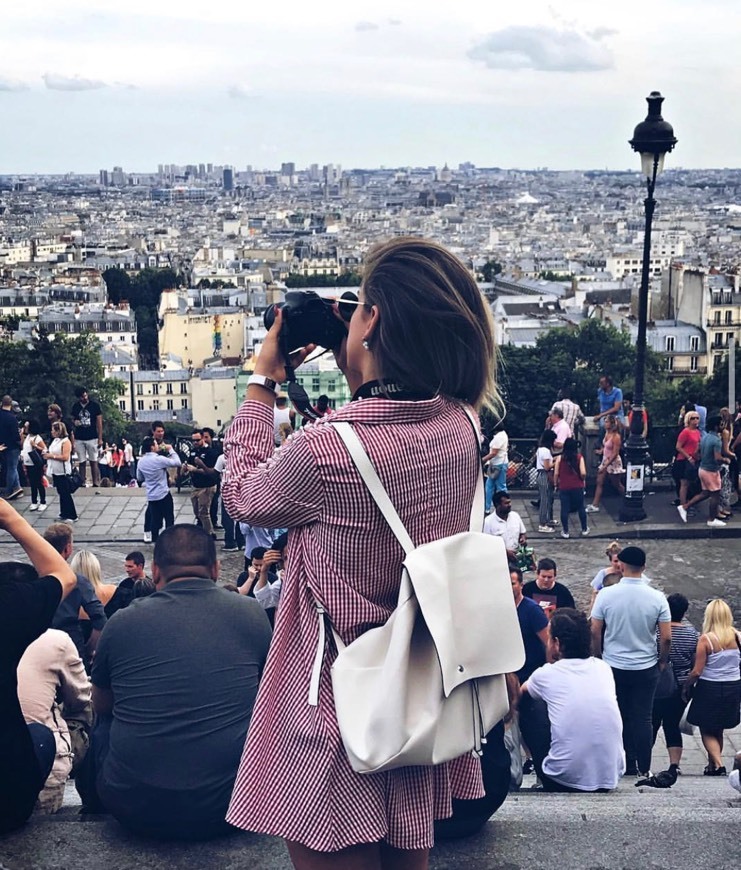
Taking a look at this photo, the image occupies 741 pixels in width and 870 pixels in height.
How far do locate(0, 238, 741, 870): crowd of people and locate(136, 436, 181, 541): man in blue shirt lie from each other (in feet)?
13.4

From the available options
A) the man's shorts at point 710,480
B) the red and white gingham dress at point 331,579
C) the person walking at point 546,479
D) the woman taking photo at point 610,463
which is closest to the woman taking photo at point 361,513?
the red and white gingham dress at point 331,579

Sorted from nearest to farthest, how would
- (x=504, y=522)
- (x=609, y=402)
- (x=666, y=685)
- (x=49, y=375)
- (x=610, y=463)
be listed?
(x=666, y=685)
(x=504, y=522)
(x=610, y=463)
(x=609, y=402)
(x=49, y=375)

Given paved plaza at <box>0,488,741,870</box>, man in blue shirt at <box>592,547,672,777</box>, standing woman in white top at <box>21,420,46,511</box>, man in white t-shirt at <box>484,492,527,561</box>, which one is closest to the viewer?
paved plaza at <box>0,488,741,870</box>

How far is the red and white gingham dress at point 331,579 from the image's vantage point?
2049mm

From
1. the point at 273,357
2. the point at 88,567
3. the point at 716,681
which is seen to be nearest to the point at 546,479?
the point at 716,681

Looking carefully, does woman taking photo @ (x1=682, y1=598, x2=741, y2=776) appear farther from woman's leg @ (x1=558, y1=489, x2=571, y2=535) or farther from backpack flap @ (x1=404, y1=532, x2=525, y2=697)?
woman's leg @ (x1=558, y1=489, x2=571, y2=535)

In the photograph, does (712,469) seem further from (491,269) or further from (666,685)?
(491,269)

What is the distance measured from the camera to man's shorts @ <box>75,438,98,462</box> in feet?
37.0

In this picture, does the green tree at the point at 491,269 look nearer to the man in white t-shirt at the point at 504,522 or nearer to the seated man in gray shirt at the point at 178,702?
the man in white t-shirt at the point at 504,522

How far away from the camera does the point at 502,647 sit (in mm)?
2100

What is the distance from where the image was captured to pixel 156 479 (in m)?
9.14

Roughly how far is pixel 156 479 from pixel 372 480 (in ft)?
23.8

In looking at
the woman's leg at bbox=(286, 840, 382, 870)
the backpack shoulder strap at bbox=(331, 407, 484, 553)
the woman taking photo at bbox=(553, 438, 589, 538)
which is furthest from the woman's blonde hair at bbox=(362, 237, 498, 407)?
the woman taking photo at bbox=(553, 438, 589, 538)

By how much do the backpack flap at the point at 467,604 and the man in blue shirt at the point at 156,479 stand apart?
7.12 meters
